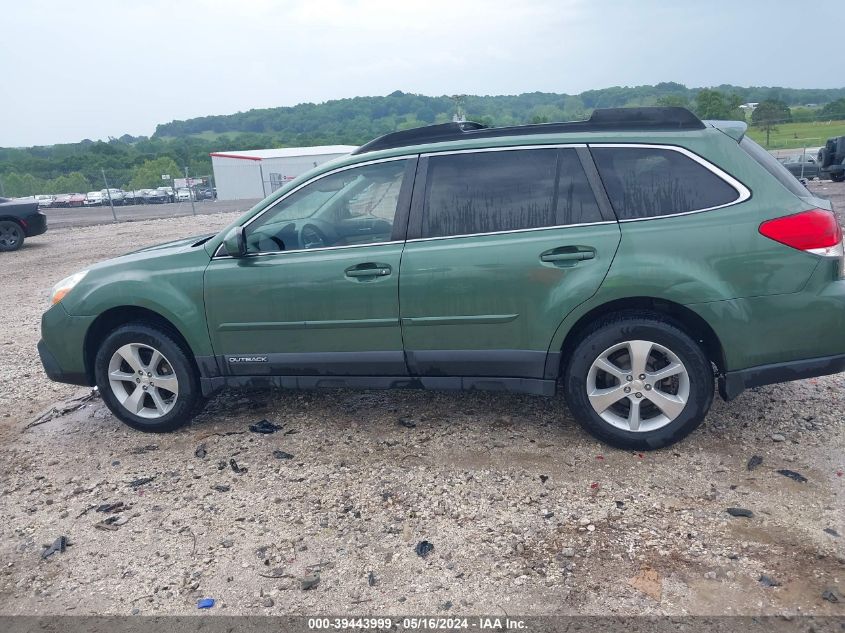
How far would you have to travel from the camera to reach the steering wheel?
14.0 feet

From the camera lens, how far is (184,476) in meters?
4.05

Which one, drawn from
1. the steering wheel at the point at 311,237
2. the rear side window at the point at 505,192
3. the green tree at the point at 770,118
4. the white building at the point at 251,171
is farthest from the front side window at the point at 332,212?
the white building at the point at 251,171

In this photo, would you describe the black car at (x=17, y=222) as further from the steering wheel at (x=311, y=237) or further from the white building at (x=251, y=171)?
the white building at (x=251, y=171)

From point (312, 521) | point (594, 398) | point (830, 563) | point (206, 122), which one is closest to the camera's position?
point (830, 563)

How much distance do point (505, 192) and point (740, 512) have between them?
204cm

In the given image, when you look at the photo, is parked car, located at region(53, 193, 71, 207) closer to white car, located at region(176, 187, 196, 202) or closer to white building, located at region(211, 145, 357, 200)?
white car, located at region(176, 187, 196, 202)

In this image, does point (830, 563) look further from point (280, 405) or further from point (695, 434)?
point (280, 405)

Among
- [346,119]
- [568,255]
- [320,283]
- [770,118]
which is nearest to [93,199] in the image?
[770,118]

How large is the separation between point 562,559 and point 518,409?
1682mm

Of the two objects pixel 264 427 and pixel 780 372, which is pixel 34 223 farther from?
pixel 780 372

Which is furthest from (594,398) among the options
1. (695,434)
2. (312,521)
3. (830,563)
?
(312,521)

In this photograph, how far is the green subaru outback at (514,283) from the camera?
3.62 meters

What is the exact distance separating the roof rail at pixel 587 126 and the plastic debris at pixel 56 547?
2.79 m

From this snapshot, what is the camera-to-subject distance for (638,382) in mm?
3795
